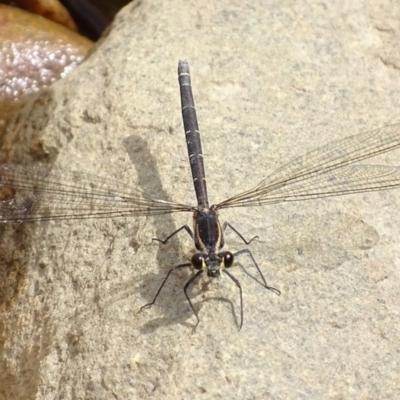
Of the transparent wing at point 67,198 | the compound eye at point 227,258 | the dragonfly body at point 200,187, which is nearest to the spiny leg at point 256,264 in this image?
the dragonfly body at point 200,187

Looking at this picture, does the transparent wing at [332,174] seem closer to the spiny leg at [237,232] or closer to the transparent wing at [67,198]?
the spiny leg at [237,232]

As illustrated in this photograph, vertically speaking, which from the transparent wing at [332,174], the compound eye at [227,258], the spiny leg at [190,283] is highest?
the transparent wing at [332,174]

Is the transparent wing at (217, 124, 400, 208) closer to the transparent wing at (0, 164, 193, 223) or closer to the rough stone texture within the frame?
the rough stone texture

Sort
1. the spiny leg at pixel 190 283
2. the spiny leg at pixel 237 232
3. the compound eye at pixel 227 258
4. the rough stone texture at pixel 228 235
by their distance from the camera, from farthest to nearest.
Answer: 1. the spiny leg at pixel 237 232
2. the compound eye at pixel 227 258
3. the spiny leg at pixel 190 283
4. the rough stone texture at pixel 228 235

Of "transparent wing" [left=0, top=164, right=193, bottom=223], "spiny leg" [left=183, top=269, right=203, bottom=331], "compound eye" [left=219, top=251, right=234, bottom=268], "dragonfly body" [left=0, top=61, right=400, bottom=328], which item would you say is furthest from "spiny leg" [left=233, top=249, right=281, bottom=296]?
"transparent wing" [left=0, top=164, right=193, bottom=223]

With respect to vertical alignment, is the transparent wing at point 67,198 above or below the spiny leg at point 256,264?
above

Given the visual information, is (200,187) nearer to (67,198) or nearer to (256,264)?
(256,264)

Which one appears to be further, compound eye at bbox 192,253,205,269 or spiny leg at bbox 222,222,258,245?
spiny leg at bbox 222,222,258,245
